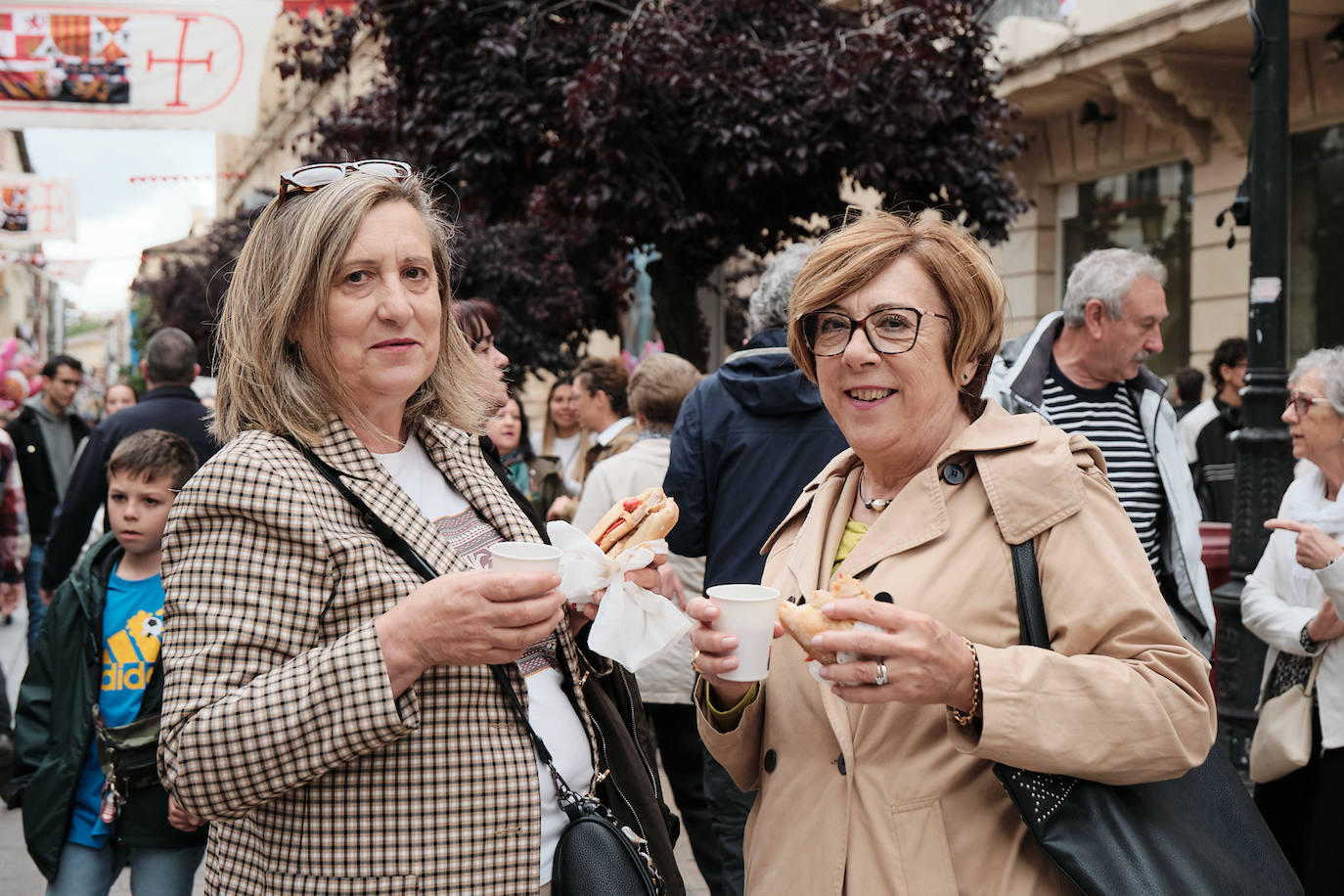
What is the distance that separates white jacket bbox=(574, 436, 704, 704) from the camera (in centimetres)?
450

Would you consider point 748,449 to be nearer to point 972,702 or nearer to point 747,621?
point 747,621

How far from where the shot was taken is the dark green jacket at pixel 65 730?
10.5ft

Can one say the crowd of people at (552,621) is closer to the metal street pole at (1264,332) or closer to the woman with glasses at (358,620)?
the woman with glasses at (358,620)

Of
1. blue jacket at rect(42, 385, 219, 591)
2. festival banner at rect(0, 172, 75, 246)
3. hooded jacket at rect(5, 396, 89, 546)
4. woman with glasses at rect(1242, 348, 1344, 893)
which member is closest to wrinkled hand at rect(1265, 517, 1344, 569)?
woman with glasses at rect(1242, 348, 1344, 893)

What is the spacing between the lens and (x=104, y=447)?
18.3 feet

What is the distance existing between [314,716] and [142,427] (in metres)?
4.40

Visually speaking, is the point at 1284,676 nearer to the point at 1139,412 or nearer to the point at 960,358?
the point at 1139,412

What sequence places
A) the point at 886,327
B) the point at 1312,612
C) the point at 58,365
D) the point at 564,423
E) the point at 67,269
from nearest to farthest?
the point at 886,327, the point at 1312,612, the point at 564,423, the point at 58,365, the point at 67,269

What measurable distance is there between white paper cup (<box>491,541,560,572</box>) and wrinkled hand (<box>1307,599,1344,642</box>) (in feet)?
9.74

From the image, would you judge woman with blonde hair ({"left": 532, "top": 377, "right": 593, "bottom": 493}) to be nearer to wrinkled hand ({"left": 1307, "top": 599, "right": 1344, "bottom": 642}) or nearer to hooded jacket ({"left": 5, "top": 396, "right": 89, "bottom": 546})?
hooded jacket ({"left": 5, "top": 396, "right": 89, "bottom": 546})

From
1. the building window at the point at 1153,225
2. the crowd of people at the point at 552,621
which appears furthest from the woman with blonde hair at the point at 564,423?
the crowd of people at the point at 552,621

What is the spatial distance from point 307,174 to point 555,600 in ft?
3.01

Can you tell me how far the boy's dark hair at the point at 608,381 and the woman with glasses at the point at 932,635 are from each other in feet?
14.5

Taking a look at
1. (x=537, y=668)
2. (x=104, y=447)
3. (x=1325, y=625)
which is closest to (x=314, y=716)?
(x=537, y=668)
